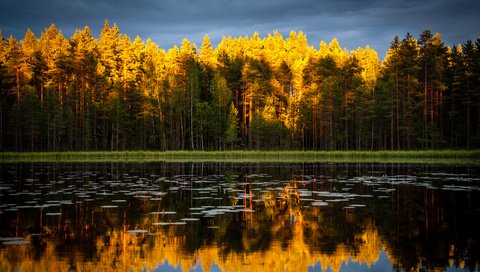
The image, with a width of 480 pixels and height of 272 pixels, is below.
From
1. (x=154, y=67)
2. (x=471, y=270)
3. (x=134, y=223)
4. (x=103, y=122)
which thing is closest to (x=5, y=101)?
(x=103, y=122)

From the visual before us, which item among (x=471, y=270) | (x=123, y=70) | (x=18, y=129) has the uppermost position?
(x=123, y=70)

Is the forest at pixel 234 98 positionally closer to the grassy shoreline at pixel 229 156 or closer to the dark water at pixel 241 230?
the grassy shoreline at pixel 229 156

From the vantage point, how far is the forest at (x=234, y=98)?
236ft

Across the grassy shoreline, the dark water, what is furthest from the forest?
the dark water

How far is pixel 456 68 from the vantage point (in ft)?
232

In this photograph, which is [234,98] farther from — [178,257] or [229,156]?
[178,257]

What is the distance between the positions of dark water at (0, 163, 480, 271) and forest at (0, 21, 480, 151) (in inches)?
2059

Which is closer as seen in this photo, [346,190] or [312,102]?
[346,190]

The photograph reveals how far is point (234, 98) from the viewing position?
91.8m

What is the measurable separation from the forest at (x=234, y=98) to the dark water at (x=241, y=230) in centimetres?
5231

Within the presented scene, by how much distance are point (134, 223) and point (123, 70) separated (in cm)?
Result: 7378

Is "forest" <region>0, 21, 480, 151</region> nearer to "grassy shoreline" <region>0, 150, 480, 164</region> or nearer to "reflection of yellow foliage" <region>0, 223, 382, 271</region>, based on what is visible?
"grassy shoreline" <region>0, 150, 480, 164</region>

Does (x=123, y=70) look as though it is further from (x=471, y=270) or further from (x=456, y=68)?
(x=471, y=270)

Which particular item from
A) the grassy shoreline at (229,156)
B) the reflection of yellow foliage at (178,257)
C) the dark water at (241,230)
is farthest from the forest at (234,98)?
the reflection of yellow foliage at (178,257)
